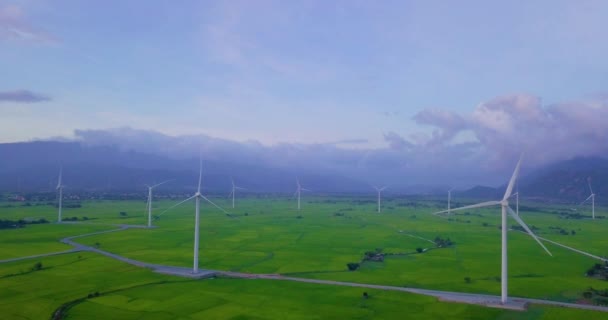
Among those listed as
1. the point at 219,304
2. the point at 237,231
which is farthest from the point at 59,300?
the point at 237,231

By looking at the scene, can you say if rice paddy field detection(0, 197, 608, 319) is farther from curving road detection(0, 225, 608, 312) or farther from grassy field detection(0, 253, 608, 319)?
curving road detection(0, 225, 608, 312)

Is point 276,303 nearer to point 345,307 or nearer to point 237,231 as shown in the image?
point 345,307

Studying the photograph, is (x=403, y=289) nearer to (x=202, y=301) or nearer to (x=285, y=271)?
(x=285, y=271)

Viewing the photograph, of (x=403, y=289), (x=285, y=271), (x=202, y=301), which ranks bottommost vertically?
(x=202, y=301)

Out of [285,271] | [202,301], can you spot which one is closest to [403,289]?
[285,271]

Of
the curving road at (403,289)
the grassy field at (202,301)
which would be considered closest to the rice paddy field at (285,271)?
the grassy field at (202,301)

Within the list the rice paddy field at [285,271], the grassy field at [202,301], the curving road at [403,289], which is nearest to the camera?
the grassy field at [202,301]

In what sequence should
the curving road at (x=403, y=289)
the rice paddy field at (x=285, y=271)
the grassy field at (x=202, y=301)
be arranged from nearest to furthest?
the grassy field at (x=202, y=301) → the rice paddy field at (x=285, y=271) → the curving road at (x=403, y=289)

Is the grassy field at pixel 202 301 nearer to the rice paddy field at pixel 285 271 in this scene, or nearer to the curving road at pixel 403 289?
the rice paddy field at pixel 285 271
